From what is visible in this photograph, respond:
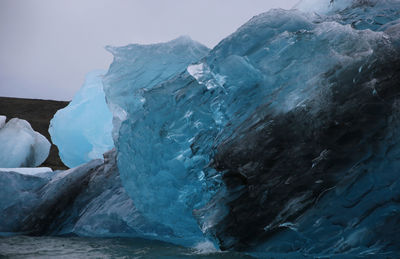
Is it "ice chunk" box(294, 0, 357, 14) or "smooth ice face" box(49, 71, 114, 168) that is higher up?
"ice chunk" box(294, 0, 357, 14)

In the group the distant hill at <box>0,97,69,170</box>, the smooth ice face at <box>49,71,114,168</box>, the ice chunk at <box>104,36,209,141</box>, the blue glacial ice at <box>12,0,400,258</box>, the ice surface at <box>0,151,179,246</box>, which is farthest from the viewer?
the distant hill at <box>0,97,69,170</box>

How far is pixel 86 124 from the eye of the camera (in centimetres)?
708

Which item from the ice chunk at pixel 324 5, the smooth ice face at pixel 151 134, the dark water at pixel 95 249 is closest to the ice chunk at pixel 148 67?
the smooth ice face at pixel 151 134

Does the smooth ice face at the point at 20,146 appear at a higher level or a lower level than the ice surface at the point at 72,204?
higher

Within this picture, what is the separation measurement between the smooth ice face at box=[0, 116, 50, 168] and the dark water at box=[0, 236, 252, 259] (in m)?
3.81

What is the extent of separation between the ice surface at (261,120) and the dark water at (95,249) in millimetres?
324

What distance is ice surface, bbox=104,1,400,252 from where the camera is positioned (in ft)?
7.66

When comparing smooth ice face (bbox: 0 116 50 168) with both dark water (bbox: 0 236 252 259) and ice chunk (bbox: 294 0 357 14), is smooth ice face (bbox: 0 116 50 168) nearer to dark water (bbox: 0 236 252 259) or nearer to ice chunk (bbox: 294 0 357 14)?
dark water (bbox: 0 236 252 259)

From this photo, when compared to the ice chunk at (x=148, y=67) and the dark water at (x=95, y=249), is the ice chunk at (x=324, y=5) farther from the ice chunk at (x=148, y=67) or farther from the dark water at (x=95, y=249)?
the dark water at (x=95, y=249)

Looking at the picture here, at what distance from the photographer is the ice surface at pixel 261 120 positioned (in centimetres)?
234

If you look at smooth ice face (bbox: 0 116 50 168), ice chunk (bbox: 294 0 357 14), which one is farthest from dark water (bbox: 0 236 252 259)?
smooth ice face (bbox: 0 116 50 168)

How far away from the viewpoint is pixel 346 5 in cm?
336

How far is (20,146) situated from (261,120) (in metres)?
6.50

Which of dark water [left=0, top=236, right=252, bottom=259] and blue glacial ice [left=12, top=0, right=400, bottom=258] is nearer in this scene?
blue glacial ice [left=12, top=0, right=400, bottom=258]
